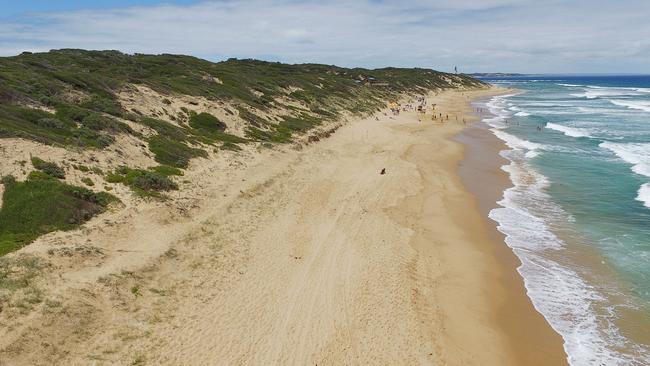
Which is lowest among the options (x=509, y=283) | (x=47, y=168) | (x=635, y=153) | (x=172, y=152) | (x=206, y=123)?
(x=509, y=283)

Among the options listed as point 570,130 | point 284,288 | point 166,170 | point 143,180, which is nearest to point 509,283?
point 284,288

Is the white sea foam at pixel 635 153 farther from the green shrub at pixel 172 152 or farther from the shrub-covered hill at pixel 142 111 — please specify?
the green shrub at pixel 172 152

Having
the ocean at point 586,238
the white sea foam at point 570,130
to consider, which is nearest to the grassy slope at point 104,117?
the ocean at point 586,238

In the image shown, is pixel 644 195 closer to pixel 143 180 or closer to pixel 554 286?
pixel 554 286

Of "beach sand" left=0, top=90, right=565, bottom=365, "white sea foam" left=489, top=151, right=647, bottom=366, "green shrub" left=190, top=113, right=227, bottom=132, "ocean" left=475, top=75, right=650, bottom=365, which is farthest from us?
"green shrub" left=190, top=113, right=227, bottom=132

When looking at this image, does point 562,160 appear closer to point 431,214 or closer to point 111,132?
point 431,214

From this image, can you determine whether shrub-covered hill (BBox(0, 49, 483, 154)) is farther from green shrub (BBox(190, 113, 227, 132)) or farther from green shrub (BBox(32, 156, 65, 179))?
green shrub (BBox(32, 156, 65, 179))

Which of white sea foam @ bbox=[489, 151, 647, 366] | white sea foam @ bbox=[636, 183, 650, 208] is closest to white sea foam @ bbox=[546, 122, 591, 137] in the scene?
white sea foam @ bbox=[636, 183, 650, 208]
